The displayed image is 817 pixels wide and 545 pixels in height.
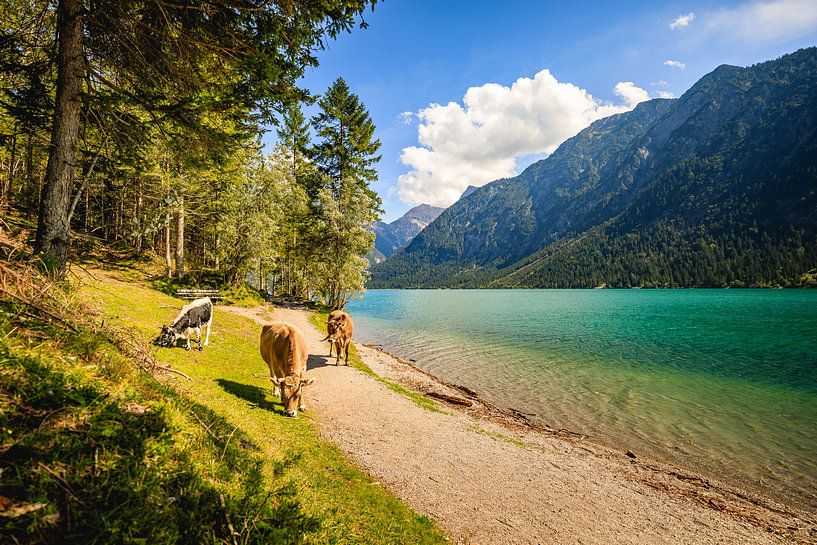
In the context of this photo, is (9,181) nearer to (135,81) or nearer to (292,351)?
(135,81)

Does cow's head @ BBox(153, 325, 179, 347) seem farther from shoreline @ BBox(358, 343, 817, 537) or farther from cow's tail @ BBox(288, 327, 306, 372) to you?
shoreline @ BBox(358, 343, 817, 537)

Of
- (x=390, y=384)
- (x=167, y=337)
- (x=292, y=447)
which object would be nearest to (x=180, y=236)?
(x=167, y=337)

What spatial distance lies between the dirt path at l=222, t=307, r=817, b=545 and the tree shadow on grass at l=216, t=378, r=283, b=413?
1.77 meters

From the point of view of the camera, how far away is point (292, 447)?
841 centimetres

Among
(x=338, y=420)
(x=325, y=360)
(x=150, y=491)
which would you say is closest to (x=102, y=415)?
(x=150, y=491)

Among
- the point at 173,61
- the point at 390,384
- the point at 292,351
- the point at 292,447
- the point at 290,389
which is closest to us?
the point at 173,61

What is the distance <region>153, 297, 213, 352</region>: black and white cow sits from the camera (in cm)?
1316

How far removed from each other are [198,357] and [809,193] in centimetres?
30131

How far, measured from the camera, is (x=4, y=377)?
311cm

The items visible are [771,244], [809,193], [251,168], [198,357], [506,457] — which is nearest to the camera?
[506,457]

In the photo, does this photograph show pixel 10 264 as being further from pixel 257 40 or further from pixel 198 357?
pixel 198 357

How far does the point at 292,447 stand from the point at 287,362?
402 centimetres

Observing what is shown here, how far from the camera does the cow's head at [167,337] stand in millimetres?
12852

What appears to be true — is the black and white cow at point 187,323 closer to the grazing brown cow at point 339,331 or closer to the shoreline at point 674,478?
the grazing brown cow at point 339,331
